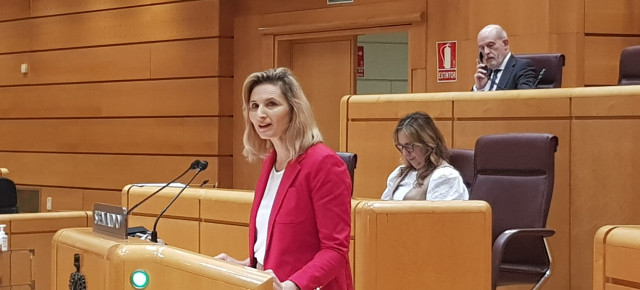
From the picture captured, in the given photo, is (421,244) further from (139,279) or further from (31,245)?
(31,245)

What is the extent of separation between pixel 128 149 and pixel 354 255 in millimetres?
6517

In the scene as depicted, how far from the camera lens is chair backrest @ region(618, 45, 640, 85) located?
18.6 ft

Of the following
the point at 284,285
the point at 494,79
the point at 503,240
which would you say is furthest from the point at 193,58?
the point at 284,285

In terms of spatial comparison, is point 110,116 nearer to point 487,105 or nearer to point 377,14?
point 377,14

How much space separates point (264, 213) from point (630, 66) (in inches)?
143

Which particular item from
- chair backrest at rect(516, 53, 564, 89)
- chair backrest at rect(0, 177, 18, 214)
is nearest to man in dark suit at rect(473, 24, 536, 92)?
chair backrest at rect(516, 53, 564, 89)

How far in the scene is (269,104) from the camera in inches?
104

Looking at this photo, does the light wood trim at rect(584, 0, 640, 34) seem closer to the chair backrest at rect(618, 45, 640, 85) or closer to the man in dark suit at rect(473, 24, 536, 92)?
the chair backrest at rect(618, 45, 640, 85)

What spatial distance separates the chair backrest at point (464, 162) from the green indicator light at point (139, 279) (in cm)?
272

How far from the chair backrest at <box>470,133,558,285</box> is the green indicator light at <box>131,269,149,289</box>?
7.35ft

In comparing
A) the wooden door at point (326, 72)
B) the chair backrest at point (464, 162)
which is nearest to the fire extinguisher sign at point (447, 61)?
the wooden door at point (326, 72)

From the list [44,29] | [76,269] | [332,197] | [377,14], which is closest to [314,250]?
[332,197]

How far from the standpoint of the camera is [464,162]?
5.05 metres

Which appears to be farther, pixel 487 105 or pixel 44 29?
pixel 44 29
